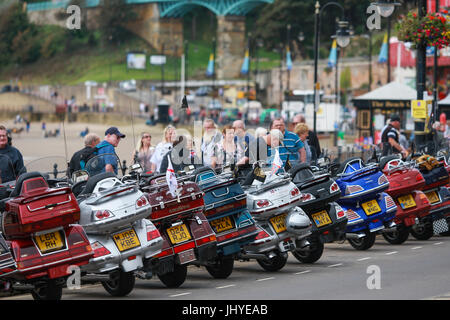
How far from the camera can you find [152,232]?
1307 cm

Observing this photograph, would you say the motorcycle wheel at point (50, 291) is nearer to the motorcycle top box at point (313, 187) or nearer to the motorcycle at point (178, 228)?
the motorcycle at point (178, 228)

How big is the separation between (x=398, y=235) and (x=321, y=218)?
307cm


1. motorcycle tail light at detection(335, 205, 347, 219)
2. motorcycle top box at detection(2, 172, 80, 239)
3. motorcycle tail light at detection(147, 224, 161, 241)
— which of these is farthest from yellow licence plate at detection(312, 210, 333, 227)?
motorcycle top box at detection(2, 172, 80, 239)

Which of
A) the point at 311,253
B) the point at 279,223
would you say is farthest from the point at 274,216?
the point at 311,253

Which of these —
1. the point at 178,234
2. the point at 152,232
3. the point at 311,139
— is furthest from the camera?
the point at 311,139

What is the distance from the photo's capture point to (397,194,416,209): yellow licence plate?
60.2 ft

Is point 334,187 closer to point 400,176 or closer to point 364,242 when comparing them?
point 364,242

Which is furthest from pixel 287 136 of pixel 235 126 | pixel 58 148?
pixel 58 148

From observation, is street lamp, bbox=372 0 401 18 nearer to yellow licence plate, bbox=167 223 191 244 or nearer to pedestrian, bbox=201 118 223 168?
pedestrian, bbox=201 118 223 168

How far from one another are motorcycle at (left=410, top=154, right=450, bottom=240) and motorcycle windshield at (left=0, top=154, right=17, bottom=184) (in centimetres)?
743

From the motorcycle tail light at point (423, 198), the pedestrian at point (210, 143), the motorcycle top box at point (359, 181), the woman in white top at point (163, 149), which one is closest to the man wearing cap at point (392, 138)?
the motorcycle tail light at point (423, 198)

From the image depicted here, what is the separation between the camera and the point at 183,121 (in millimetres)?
95250

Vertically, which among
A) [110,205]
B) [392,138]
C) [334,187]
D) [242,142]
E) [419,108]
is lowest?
[334,187]
